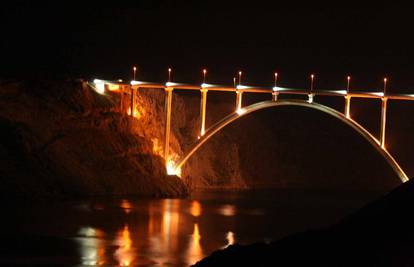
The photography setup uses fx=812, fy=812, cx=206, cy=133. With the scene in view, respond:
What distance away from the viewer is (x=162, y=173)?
178 ft

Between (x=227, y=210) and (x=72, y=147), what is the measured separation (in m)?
10.5

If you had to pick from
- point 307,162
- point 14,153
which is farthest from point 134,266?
point 307,162

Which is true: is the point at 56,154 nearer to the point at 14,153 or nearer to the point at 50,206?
the point at 14,153

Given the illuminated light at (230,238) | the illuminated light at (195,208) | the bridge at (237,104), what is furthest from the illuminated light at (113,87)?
the illuminated light at (230,238)

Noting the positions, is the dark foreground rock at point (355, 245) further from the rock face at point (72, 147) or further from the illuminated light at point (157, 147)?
the illuminated light at point (157, 147)

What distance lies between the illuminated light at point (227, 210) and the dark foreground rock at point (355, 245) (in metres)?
28.2

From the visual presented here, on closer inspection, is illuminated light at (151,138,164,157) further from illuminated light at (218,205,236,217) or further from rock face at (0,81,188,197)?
illuminated light at (218,205,236,217)

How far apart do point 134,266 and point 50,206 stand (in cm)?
1695

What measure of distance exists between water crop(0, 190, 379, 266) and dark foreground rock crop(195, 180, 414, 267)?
10.2m

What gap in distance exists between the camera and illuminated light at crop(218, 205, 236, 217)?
44.5 metres

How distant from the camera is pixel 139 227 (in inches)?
1425

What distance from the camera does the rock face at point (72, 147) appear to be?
4619cm

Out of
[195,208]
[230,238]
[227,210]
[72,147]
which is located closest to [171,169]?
[72,147]

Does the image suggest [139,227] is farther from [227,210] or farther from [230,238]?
[227,210]
